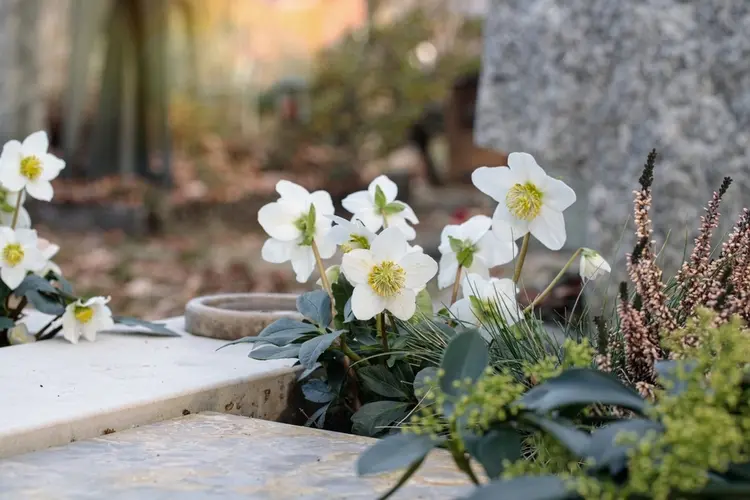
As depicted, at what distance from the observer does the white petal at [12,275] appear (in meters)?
1.84

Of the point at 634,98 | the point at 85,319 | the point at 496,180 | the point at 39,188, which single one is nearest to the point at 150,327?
the point at 85,319

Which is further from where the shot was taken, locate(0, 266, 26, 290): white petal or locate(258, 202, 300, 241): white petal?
locate(0, 266, 26, 290): white petal

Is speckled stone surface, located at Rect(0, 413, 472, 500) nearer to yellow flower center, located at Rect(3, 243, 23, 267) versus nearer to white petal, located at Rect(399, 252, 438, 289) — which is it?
white petal, located at Rect(399, 252, 438, 289)

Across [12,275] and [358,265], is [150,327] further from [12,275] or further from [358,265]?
[358,265]

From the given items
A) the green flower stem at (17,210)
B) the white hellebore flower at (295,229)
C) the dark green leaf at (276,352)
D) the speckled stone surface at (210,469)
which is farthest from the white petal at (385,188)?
the green flower stem at (17,210)

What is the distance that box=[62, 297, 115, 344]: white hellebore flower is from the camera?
71.2 inches

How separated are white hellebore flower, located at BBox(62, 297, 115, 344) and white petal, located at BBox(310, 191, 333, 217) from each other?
53 cm

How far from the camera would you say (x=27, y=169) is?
194cm

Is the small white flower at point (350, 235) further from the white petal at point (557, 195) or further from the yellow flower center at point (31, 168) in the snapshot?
the yellow flower center at point (31, 168)

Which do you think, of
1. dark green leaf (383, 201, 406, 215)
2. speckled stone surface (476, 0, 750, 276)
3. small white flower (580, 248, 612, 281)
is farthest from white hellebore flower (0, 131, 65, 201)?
speckled stone surface (476, 0, 750, 276)

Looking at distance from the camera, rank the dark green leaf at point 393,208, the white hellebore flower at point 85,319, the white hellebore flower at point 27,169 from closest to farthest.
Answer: the dark green leaf at point 393,208, the white hellebore flower at point 85,319, the white hellebore flower at point 27,169

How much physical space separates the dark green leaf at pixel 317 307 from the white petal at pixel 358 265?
121 millimetres

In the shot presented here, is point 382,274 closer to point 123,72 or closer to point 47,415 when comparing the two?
point 47,415

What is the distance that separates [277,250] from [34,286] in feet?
2.17
